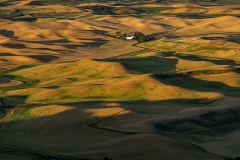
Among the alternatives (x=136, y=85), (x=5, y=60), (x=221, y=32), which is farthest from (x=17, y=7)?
(x=136, y=85)

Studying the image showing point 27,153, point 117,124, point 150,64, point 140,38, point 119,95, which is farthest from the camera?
point 140,38

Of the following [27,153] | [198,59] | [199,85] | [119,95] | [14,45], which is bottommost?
[14,45]

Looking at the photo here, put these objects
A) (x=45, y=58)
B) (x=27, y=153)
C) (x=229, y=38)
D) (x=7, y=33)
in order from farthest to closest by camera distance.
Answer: (x=7, y=33) → (x=229, y=38) → (x=45, y=58) → (x=27, y=153)

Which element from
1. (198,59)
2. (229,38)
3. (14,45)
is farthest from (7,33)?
(198,59)

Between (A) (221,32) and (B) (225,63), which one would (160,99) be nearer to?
(B) (225,63)

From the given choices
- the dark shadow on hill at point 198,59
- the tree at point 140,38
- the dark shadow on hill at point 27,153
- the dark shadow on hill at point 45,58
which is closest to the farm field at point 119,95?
the dark shadow on hill at point 27,153

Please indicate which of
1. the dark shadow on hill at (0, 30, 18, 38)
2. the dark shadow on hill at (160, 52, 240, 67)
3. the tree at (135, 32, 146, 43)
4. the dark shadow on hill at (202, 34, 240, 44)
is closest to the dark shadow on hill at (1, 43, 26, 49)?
the dark shadow on hill at (0, 30, 18, 38)

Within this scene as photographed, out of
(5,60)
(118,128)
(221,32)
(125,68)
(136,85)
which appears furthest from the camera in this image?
(221,32)

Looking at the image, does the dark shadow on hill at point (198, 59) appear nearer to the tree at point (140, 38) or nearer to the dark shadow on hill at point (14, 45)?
the tree at point (140, 38)

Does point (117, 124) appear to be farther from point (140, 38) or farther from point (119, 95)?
point (140, 38)
